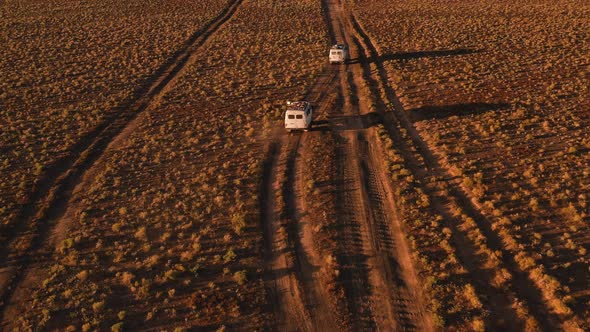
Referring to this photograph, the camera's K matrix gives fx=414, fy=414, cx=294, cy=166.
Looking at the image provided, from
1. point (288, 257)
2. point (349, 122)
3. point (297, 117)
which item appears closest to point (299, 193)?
point (288, 257)

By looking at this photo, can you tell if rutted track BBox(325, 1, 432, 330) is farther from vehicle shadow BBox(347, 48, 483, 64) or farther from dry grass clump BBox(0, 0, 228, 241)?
vehicle shadow BBox(347, 48, 483, 64)

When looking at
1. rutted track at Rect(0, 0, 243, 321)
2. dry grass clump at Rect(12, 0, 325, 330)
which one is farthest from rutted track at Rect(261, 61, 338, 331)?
rutted track at Rect(0, 0, 243, 321)

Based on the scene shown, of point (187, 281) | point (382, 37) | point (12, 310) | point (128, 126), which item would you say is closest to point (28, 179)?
point (128, 126)

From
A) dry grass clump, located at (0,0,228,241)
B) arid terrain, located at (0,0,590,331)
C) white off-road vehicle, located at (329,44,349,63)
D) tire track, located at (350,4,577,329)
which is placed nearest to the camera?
tire track, located at (350,4,577,329)

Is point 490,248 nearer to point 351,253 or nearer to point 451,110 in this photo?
point 351,253

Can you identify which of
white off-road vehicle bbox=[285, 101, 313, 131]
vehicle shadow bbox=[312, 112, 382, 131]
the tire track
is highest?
white off-road vehicle bbox=[285, 101, 313, 131]

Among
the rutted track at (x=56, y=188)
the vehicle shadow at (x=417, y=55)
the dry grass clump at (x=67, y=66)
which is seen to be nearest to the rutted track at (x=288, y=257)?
the rutted track at (x=56, y=188)
